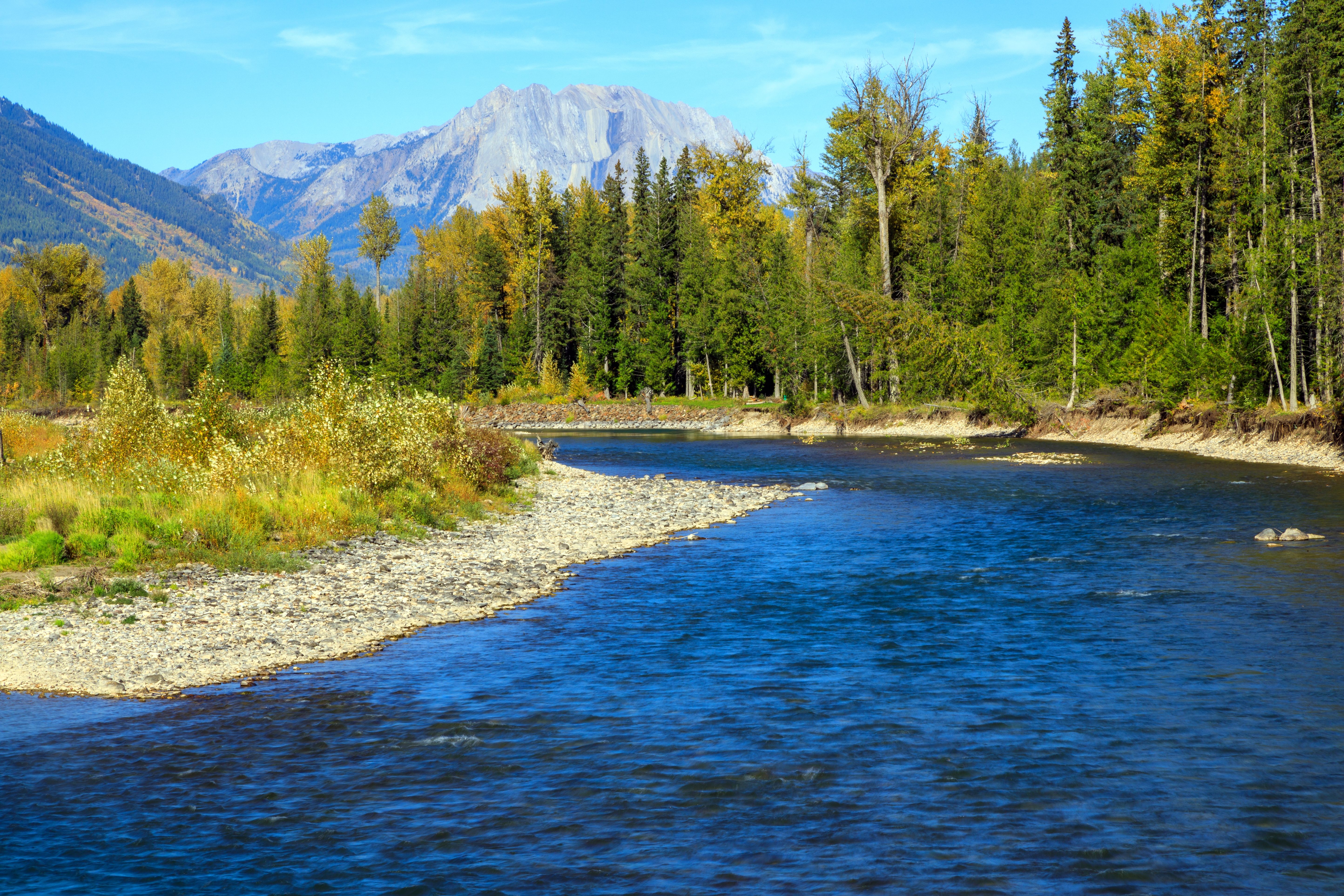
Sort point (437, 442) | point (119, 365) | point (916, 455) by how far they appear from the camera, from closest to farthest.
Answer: point (119, 365) < point (437, 442) < point (916, 455)

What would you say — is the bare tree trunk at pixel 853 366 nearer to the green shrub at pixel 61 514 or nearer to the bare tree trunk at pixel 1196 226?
the bare tree trunk at pixel 1196 226

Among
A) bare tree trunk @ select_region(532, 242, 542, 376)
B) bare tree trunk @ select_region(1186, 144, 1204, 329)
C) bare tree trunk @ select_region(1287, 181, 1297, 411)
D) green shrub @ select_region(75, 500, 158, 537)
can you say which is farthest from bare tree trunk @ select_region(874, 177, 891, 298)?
green shrub @ select_region(75, 500, 158, 537)

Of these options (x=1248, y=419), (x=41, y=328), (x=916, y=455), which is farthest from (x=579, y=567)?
(x=41, y=328)

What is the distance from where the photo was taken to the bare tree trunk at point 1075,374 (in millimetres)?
65625

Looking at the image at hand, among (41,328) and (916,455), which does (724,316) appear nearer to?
(916,455)

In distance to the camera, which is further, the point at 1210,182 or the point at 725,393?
the point at 725,393

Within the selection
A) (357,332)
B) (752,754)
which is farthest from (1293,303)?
(357,332)

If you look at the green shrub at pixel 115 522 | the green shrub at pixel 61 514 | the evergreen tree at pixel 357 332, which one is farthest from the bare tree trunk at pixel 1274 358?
the evergreen tree at pixel 357 332

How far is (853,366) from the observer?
7731 centimetres

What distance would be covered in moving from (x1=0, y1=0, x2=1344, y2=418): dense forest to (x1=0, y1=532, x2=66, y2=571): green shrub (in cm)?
4753

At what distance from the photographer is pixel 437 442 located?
3312cm

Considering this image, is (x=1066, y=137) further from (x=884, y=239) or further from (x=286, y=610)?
(x=286, y=610)

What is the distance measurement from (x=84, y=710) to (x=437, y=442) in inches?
813

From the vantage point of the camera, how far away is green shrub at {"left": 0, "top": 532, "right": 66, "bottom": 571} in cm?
1859
